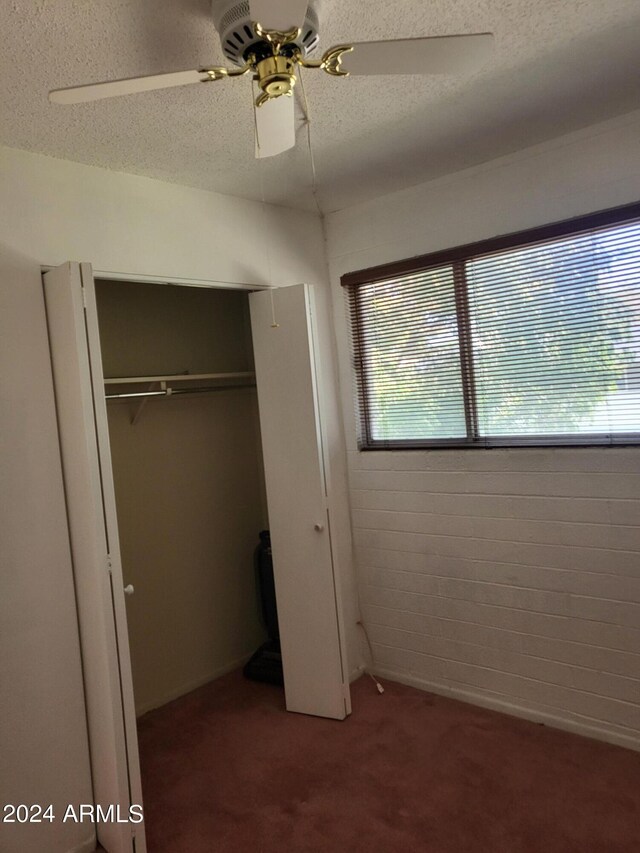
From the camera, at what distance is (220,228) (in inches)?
117

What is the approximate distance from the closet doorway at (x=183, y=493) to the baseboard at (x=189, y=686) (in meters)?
0.01

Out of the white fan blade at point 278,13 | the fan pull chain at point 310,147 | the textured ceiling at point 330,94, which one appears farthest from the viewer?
the fan pull chain at point 310,147

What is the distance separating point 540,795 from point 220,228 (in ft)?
9.27

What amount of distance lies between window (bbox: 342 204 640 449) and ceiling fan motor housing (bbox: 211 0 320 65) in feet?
5.17

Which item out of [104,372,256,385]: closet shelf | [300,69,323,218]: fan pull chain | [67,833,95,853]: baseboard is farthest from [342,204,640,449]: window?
[67,833,95,853]: baseboard

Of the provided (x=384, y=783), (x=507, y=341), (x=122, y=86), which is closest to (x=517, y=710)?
(x=384, y=783)

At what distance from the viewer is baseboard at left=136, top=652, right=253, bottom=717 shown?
330 cm

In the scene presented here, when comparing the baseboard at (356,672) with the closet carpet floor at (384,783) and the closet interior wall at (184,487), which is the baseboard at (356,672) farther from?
the closet interior wall at (184,487)

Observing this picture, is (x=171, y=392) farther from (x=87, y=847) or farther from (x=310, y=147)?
(x=87, y=847)

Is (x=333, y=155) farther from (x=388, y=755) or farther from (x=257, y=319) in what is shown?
(x=388, y=755)

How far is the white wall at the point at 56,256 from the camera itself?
223 centimetres

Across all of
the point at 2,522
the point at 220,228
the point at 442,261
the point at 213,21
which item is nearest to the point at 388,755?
the point at 2,522

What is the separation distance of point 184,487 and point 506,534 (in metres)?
1.81

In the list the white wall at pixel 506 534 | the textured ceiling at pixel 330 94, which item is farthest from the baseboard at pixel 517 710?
the textured ceiling at pixel 330 94
